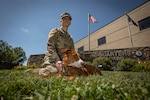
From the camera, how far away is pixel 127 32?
27.8 meters

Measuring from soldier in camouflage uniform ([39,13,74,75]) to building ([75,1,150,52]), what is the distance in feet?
71.6

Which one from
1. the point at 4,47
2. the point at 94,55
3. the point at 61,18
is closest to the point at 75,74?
the point at 61,18

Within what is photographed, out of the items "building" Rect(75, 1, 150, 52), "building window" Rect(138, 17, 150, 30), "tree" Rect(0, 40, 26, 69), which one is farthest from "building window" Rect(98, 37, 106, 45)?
"tree" Rect(0, 40, 26, 69)

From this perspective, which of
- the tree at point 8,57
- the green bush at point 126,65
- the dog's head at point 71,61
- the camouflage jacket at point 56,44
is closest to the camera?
the dog's head at point 71,61

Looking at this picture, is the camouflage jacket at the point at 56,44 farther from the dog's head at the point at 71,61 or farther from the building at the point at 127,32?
the building at the point at 127,32

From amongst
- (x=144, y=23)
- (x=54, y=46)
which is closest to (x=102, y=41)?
(x=144, y=23)

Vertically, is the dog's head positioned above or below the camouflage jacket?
below

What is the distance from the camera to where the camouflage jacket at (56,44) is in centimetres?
387

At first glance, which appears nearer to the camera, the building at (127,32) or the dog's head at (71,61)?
the dog's head at (71,61)

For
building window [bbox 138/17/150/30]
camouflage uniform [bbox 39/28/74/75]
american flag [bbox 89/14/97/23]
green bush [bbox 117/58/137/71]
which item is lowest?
green bush [bbox 117/58/137/71]

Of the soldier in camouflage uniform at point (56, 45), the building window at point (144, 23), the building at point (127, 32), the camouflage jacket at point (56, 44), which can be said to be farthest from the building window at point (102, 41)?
the camouflage jacket at point (56, 44)

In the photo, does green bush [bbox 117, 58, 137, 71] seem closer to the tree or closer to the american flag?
the american flag

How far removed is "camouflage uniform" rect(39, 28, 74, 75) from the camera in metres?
3.63

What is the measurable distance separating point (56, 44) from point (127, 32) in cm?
2601
